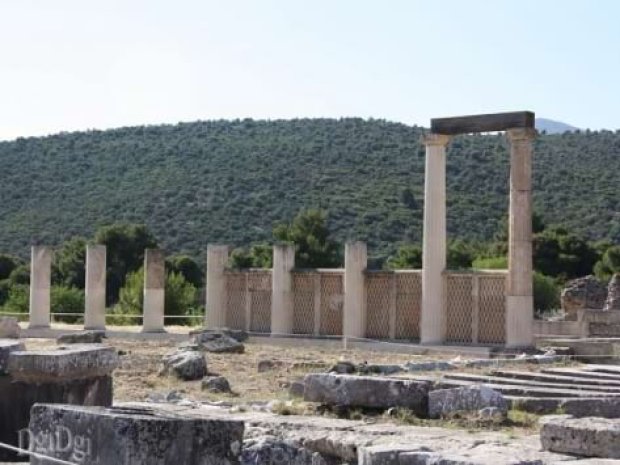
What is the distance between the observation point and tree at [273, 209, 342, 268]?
1955 inches

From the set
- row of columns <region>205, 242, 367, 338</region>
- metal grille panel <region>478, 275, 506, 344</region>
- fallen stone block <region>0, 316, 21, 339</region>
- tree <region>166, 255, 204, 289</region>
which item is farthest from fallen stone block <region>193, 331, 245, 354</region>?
tree <region>166, 255, 204, 289</region>

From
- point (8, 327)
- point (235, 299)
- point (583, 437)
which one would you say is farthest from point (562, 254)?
point (583, 437)

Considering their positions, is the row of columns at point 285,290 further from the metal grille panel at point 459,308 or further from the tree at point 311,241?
Result: the tree at point 311,241

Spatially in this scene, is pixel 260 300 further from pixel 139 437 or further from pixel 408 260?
pixel 139 437

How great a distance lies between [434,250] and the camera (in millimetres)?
31875

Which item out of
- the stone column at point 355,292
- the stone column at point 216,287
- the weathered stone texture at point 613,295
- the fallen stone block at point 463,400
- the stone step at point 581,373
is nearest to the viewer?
the fallen stone block at point 463,400

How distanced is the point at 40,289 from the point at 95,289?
6.56 feet

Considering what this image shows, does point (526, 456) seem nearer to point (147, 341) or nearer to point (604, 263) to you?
point (147, 341)

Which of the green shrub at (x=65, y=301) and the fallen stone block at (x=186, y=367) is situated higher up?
the green shrub at (x=65, y=301)

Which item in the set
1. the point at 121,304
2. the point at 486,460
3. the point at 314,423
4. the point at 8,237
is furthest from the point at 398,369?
the point at 8,237

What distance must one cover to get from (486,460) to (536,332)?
1100 inches

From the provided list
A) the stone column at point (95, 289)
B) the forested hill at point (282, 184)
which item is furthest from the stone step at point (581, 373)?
the forested hill at point (282, 184)

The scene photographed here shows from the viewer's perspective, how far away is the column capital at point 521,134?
100 feet

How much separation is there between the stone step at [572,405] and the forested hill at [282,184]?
49643 mm
